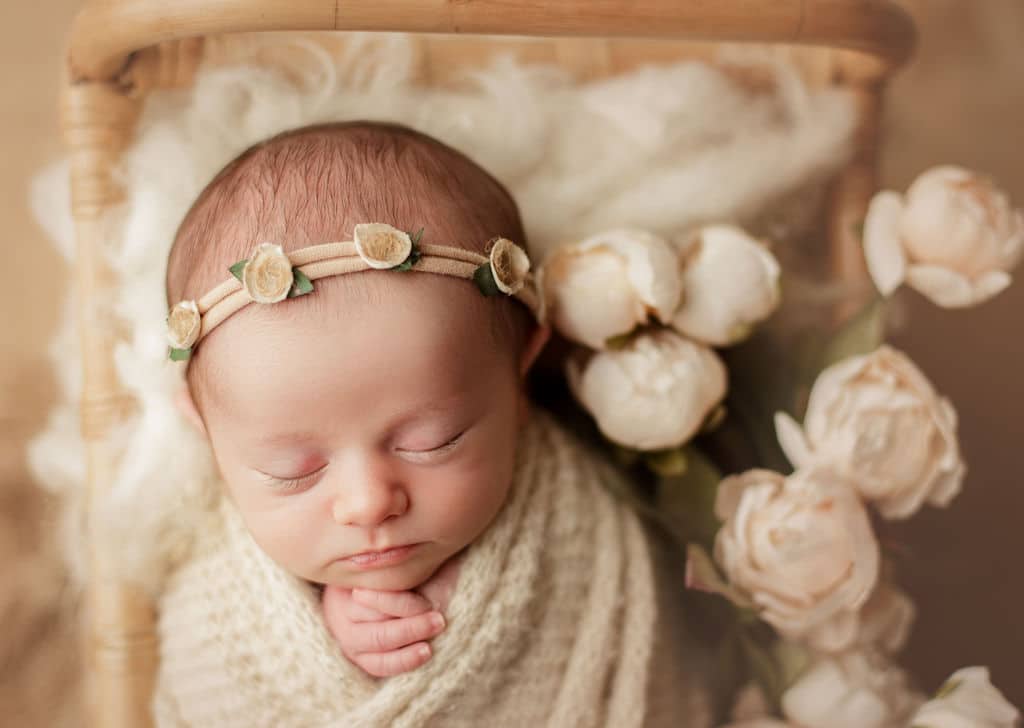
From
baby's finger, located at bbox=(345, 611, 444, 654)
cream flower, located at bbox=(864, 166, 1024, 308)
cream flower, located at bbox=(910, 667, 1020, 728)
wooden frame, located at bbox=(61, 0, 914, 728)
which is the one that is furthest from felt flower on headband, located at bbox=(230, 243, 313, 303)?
cream flower, located at bbox=(910, 667, 1020, 728)

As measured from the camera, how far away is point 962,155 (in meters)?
1.60

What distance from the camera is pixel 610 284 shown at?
96 centimetres

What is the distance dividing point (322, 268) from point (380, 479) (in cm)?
19

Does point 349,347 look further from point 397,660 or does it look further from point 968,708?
point 968,708

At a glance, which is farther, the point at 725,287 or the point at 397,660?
the point at 725,287

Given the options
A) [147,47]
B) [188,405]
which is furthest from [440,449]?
[147,47]

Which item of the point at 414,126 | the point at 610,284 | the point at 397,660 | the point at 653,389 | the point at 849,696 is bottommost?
the point at 849,696

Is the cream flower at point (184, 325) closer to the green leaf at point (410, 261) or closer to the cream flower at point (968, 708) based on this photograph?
the green leaf at point (410, 261)

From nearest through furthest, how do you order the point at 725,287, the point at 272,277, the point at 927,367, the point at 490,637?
1. the point at 272,277
2. the point at 490,637
3. the point at 725,287
4. the point at 927,367

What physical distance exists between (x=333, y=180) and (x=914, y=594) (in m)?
1.02

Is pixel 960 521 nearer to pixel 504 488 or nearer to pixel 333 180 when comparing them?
pixel 504 488

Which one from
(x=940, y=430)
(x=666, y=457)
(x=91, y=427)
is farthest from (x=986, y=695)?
(x=91, y=427)

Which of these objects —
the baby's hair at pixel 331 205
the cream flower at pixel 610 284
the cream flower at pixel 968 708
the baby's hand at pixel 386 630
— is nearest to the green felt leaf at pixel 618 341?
the cream flower at pixel 610 284

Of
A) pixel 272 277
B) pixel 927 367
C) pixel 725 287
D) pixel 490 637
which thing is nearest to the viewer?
pixel 272 277
